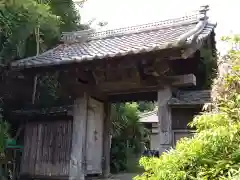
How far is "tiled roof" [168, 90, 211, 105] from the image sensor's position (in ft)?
20.6

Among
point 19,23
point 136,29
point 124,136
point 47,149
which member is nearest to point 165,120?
point 47,149

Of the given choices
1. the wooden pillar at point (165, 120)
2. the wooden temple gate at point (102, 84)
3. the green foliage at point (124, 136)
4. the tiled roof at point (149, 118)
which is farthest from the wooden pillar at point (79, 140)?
the tiled roof at point (149, 118)

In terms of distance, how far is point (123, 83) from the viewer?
7117 mm

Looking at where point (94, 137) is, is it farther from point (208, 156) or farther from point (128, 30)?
point (208, 156)

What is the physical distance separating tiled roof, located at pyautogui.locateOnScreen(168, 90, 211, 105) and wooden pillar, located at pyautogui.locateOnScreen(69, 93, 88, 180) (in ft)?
7.12

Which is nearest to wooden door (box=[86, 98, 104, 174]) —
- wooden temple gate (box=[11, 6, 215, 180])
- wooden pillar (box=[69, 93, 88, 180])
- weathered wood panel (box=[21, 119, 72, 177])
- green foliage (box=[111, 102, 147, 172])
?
wooden temple gate (box=[11, 6, 215, 180])

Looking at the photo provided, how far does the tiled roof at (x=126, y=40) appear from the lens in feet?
20.1

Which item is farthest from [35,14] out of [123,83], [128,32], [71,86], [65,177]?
[65,177]

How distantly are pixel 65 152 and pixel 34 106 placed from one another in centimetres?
174

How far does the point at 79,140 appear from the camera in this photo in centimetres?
719

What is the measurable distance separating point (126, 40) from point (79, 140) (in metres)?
2.88

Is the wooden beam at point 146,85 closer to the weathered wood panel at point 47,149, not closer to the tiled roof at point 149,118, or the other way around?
the weathered wood panel at point 47,149

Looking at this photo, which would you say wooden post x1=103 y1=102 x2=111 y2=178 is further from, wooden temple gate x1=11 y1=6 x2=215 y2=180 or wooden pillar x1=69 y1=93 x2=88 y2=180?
wooden pillar x1=69 y1=93 x2=88 y2=180

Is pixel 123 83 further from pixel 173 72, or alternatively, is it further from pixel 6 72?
pixel 6 72
